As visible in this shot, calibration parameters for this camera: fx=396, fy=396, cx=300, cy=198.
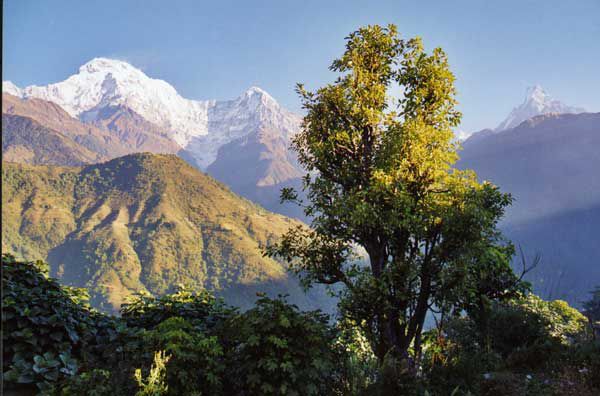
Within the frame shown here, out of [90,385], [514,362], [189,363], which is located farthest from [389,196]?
[90,385]

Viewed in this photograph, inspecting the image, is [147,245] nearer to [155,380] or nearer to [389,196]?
[389,196]

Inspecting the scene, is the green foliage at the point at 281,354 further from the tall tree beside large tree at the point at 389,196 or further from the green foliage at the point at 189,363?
the tall tree beside large tree at the point at 389,196

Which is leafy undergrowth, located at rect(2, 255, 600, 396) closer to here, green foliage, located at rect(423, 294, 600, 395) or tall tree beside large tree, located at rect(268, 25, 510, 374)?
green foliage, located at rect(423, 294, 600, 395)

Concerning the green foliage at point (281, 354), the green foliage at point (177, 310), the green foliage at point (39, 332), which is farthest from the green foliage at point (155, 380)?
the green foliage at point (177, 310)

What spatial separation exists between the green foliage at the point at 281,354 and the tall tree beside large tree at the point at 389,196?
215 centimetres

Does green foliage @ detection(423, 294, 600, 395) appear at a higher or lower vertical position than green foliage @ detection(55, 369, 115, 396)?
higher

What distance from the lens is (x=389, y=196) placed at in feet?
24.4

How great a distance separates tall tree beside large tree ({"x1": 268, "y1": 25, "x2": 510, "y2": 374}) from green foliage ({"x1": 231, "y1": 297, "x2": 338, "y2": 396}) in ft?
7.07

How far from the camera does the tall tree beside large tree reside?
7281mm

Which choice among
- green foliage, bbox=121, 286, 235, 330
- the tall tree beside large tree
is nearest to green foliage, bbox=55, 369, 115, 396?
green foliage, bbox=121, 286, 235, 330

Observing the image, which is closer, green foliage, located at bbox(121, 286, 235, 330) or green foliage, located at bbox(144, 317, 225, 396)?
green foliage, located at bbox(144, 317, 225, 396)

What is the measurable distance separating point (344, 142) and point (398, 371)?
15.7ft

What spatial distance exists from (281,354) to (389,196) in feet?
12.0

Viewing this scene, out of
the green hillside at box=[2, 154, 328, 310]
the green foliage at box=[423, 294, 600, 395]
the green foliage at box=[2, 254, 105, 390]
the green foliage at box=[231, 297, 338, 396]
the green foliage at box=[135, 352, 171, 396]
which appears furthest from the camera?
the green hillside at box=[2, 154, 328, 310]
